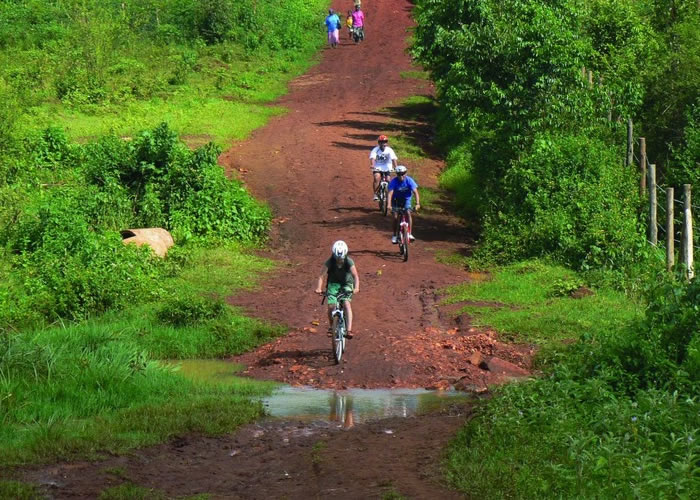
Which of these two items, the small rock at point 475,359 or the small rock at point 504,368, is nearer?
the small rock at point 504,368

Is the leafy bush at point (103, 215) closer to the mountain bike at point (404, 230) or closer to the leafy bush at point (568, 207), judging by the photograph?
the mountain bike at point (404, 230)

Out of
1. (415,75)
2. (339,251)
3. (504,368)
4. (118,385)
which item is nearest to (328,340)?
(339,251)

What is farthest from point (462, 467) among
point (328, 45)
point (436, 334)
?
point (328, 45)

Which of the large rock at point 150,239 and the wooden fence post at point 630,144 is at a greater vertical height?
the wooden fence post at point 630,144

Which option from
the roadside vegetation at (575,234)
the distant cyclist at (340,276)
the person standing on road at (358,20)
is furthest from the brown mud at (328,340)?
the person standing on road at (358,20)

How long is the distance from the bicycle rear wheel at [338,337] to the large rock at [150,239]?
253 inches

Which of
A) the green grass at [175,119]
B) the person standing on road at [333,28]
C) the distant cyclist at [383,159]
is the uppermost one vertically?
the person standing on road at [333,28]

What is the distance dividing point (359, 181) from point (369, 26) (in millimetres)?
22153

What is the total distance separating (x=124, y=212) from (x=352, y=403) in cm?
1058

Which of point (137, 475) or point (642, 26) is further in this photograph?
point (642, 26)

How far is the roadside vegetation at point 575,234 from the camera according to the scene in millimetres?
9141

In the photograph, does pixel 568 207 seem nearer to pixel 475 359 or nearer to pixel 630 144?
pixel 630 144

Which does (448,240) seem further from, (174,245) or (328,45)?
(328,45)

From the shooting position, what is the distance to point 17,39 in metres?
35.9
